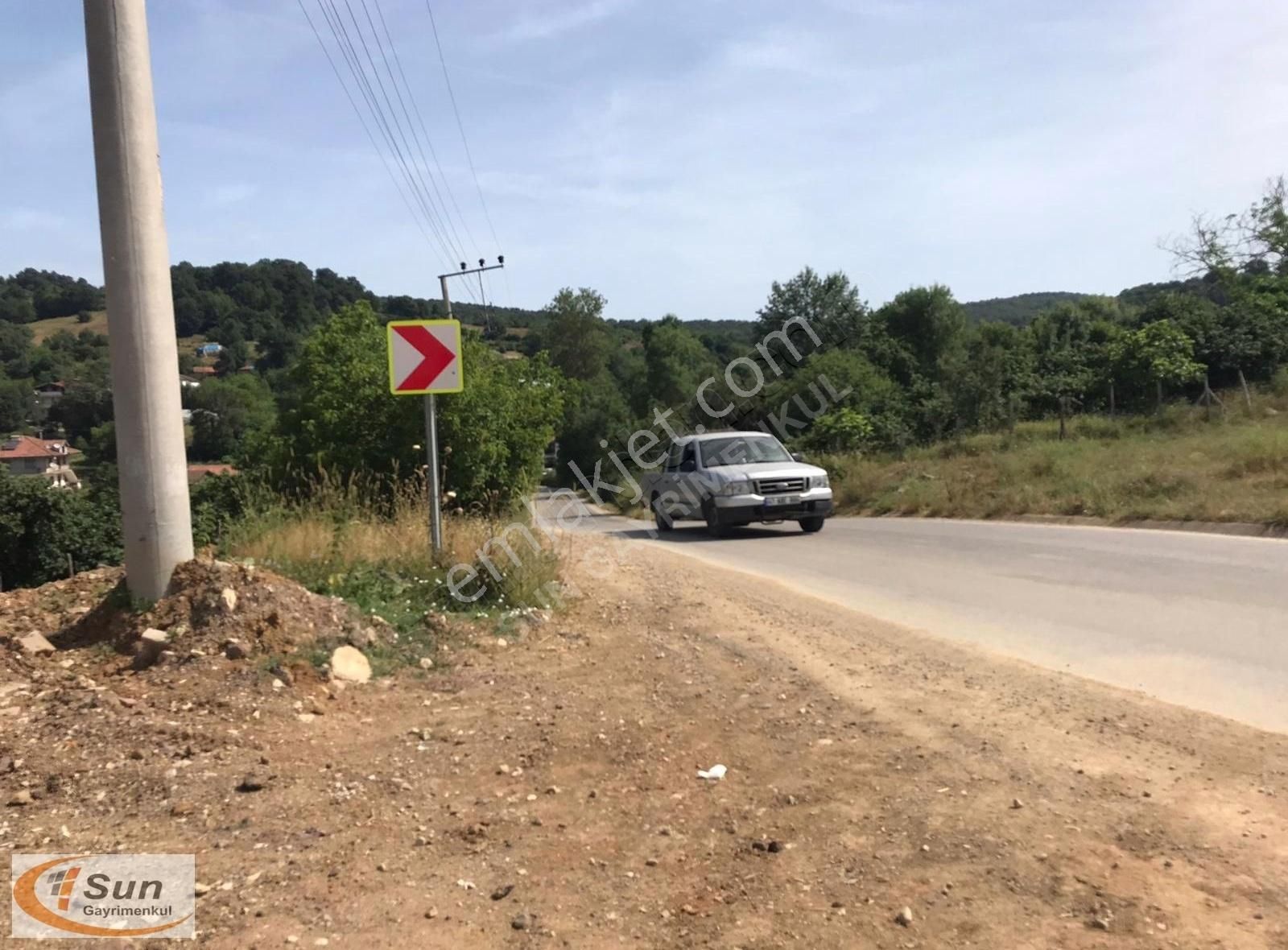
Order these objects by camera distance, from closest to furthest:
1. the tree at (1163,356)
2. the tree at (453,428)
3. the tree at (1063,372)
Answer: the tree at (453,428), the tree at (1163,356), the tree at (1063,372)

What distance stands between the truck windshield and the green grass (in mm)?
5599

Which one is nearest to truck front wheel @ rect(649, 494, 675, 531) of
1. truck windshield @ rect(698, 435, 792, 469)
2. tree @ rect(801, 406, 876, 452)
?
truck windshield @ rect(698, 435, 792, 469)

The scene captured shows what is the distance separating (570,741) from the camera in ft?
15.3

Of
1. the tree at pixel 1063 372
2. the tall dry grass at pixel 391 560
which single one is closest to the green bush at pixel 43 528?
the tall dry grass at pixel 391 560

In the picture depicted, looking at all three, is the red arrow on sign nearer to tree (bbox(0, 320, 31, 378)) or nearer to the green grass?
the green grass

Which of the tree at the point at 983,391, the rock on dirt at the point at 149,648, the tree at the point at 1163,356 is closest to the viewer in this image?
the rock on dirt at the point at 149,648

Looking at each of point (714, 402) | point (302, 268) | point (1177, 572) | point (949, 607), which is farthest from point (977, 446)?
point (302, 268)

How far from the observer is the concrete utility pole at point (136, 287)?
6.07 meters

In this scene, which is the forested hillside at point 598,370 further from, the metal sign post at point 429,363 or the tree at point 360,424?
the metal sign post at point 429,363

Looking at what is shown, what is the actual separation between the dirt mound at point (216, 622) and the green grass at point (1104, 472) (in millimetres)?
13546

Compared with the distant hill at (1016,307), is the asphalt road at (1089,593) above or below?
below

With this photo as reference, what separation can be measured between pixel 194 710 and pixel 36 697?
3.04 ft

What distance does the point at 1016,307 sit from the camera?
91688 mm

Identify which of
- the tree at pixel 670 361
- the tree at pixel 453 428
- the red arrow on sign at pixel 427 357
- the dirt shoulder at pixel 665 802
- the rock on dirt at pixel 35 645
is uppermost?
the tree at pixel 670 361
